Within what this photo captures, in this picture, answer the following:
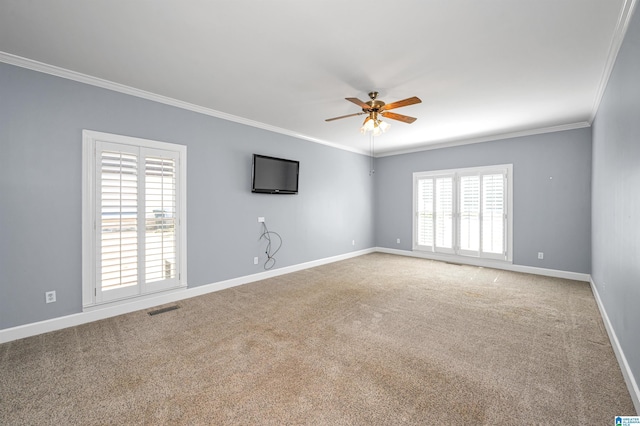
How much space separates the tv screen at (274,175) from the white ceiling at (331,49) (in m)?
0.99

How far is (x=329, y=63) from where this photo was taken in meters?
2.88

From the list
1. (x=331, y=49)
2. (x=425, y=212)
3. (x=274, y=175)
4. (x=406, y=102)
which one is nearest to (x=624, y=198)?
(x=406, y=102)

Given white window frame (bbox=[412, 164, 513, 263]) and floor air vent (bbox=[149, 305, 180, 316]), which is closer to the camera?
floor air vent (bbox=[149, 305, 180, 316])

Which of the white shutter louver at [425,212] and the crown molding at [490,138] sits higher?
the crown molding at [490,138]

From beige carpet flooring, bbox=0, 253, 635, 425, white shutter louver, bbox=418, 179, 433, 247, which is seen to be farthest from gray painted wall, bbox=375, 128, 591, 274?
beige carpet flooring, bbox=0, 253, 635, 425

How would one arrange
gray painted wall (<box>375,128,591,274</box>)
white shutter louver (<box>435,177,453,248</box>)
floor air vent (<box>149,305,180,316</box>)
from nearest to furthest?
floor air vent (<box>149,305,180,316</box>) → gray painted wall (<box>375,128,591,274</box>) → white shutter louver (<box>435,177,453,248</box>)

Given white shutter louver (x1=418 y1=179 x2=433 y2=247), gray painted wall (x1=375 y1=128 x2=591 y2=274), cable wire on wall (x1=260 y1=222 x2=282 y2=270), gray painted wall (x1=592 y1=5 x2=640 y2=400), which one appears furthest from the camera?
white shutter louver (x1=418 y1=179 x2=433 y2=247)

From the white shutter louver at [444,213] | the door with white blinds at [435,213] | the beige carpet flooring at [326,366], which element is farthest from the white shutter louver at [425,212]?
the beige carpet flooring at [326,366]

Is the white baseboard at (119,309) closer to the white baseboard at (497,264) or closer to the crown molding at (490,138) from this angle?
the white baseboard at (497,264)

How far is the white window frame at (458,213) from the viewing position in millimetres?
5559

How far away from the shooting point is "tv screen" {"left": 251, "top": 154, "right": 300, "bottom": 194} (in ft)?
15.5

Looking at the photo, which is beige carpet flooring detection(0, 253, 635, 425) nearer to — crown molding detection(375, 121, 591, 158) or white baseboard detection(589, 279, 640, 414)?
white baseboard detection(589, 279, 640, 414)

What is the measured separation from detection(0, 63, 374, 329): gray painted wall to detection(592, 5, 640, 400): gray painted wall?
14.5ft

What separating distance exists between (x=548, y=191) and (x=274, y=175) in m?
5.13
